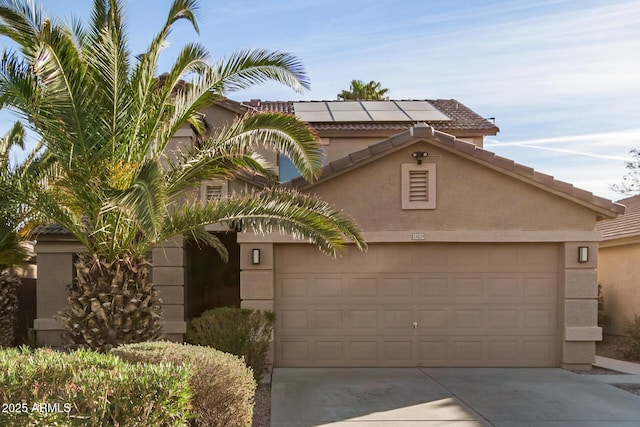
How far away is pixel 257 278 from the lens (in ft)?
36.8

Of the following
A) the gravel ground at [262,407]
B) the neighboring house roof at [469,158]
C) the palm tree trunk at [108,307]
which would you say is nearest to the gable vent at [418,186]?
the neighboring house roof at [469,158]

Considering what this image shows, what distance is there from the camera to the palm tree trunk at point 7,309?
12195 mm

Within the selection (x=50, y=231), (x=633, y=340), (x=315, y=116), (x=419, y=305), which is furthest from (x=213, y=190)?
(x=633, y=340)

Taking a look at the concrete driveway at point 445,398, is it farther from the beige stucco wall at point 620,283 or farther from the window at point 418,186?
the beige stucco wall at point 620,283

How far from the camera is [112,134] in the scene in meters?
7.89

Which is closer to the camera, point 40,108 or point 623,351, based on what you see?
point 40,108

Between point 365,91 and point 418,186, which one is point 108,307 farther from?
point 365,91

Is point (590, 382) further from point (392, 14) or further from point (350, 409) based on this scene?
point (392, 14)

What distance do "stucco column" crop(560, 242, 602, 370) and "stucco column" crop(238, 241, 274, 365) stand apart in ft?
18.0

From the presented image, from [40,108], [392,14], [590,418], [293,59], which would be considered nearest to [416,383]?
[590,418]

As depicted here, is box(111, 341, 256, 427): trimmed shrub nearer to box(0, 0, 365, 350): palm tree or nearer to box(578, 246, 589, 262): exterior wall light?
box(0, 0, 365, 350): palm tree

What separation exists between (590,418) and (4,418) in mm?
6813

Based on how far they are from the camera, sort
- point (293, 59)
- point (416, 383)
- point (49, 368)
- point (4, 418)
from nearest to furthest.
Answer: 1. point (4, 418)
2. point (49, 368)
3. point (293, 59)
4. point (416, 383)

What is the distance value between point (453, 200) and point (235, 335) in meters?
4.85
